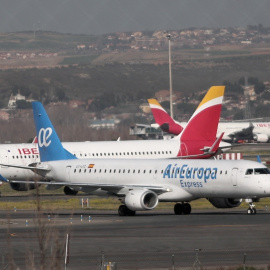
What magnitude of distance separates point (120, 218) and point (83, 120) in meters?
135

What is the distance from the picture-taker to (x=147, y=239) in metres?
36.2

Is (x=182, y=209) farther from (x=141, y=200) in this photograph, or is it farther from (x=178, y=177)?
(x=141, y=200)

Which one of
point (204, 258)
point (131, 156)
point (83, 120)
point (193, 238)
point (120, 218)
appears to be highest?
point (83, 120)

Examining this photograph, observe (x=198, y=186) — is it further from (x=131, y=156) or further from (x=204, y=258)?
(x=131, y=156)

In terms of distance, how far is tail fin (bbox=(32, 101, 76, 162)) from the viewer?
57.0m

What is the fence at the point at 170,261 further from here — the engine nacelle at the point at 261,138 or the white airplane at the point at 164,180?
the engine nacelle at the point at 261,138

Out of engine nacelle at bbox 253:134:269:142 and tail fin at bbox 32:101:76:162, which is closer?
tail fin at bbox 32:101:76:162

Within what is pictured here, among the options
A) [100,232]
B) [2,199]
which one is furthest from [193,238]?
[2,199]

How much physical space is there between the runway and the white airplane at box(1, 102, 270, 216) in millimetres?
974

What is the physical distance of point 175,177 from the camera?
4825 cm

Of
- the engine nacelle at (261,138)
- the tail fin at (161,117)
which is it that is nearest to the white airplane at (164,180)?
the tail fin at (161,117)

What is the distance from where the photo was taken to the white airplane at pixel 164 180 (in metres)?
46.4

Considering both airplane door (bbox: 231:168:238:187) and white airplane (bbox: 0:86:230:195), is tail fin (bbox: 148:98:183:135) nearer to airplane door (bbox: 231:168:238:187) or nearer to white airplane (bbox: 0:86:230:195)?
white airplane (bbox: 0:86:230:195)

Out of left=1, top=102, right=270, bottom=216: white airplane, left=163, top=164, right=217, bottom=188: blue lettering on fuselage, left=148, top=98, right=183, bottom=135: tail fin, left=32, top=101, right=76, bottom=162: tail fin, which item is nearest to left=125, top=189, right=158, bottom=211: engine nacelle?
left=1, top=102, right=270, bottom=216: white airplane
